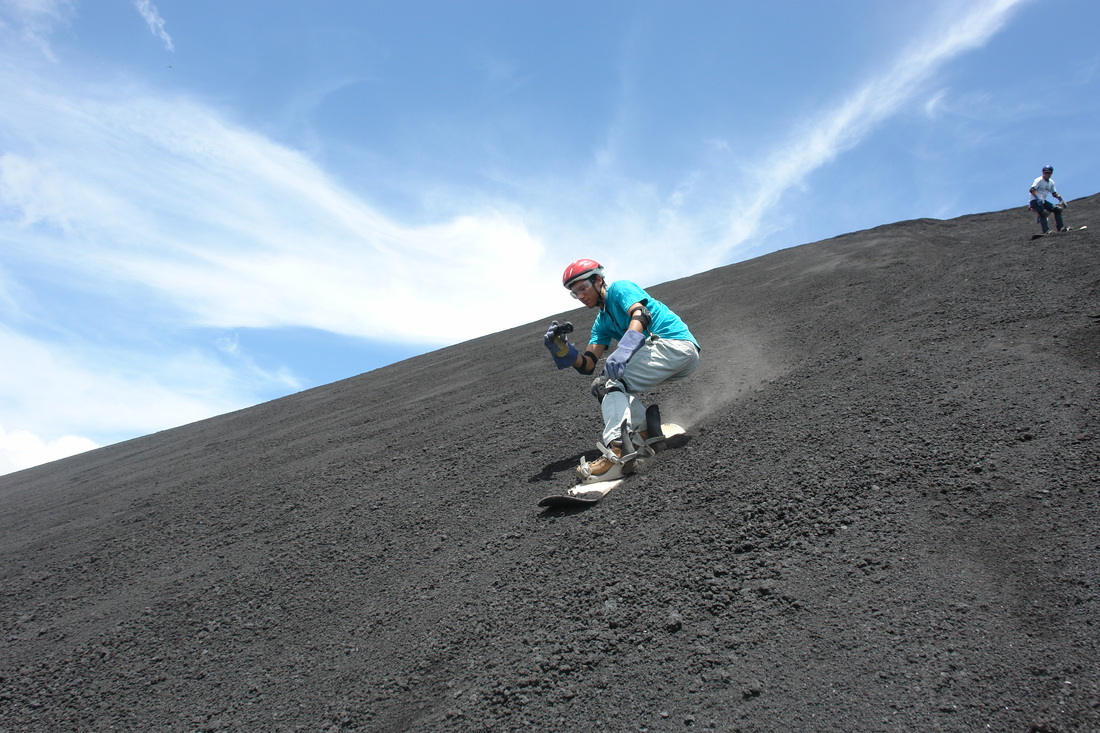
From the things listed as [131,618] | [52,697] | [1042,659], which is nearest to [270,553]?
[131,618]

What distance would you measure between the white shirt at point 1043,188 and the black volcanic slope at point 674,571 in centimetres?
633

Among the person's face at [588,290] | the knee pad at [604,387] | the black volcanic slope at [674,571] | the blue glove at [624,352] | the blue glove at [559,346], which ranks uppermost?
the person's face at [588,290]

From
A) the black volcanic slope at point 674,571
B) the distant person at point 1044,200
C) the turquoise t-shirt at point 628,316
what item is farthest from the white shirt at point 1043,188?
the turquoise t-shirt at point 628,316

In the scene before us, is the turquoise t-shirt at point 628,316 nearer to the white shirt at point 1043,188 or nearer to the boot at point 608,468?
the boot at point 608,468

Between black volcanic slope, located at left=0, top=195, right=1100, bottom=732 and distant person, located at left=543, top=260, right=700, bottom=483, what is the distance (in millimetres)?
307

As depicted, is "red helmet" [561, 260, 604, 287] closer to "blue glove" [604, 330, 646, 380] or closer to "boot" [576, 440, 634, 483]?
"blue glove" [604, 330, 646, 380]

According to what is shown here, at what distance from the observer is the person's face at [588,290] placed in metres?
4.77

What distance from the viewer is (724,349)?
26.3 ft

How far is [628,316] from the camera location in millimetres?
4691

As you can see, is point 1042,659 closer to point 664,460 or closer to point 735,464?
point 735,464

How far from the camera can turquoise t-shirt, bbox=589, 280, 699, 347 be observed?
4.66 meters

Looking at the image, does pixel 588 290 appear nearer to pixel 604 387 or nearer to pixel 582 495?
pixel 604 387

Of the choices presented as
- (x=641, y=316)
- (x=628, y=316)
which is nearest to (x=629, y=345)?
(x=641, y=316)

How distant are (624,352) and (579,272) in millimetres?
749
